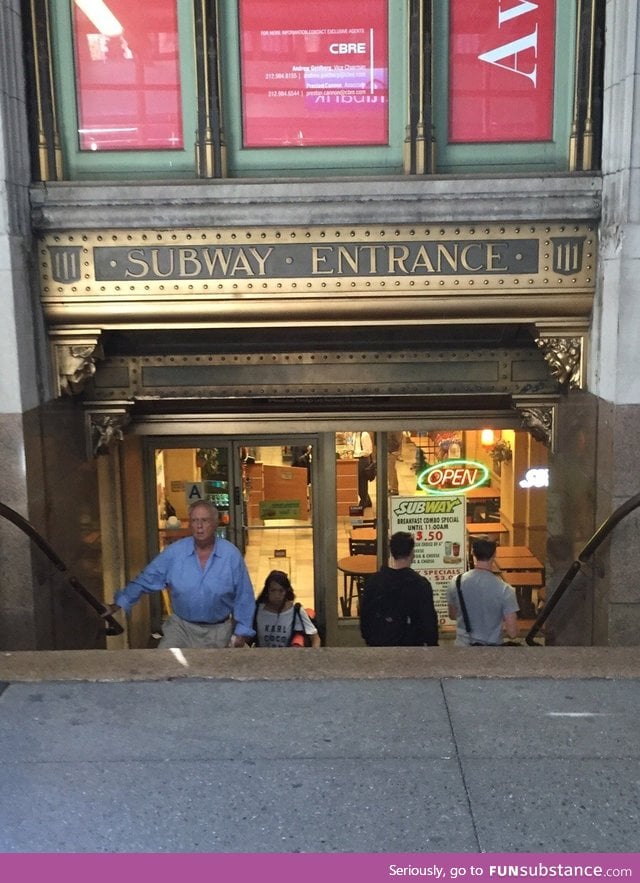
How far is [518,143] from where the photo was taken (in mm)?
5562

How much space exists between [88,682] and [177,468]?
16.0ft

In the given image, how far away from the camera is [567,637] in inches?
239

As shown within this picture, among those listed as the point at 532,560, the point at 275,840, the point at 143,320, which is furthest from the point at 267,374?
the point at 275,840

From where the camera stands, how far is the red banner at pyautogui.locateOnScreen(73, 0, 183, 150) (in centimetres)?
544

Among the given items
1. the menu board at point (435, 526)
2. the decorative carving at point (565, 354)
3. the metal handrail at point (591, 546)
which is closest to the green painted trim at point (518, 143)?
the decorative carving at point (565, 354)

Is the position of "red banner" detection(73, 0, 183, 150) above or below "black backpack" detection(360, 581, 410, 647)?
above

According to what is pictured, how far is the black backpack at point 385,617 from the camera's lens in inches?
201

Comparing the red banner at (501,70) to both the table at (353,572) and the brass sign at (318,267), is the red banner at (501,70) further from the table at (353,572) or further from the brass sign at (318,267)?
the table at (353,572)

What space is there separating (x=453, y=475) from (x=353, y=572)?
1.39 metres

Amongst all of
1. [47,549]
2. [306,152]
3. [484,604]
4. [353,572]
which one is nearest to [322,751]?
[484,604]

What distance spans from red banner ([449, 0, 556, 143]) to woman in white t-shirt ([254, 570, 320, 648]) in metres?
3.17

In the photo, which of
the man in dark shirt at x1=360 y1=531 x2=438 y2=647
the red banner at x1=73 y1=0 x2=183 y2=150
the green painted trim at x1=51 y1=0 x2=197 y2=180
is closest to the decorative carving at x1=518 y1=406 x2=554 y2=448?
the man in dark shirt at x1=360 y1=531 x2=438 y2=647

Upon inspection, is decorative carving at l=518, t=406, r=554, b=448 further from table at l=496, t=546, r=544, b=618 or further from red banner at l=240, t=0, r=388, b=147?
red banner at l=240, t=0, r=388, b=147

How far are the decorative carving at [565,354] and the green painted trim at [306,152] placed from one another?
152cm
